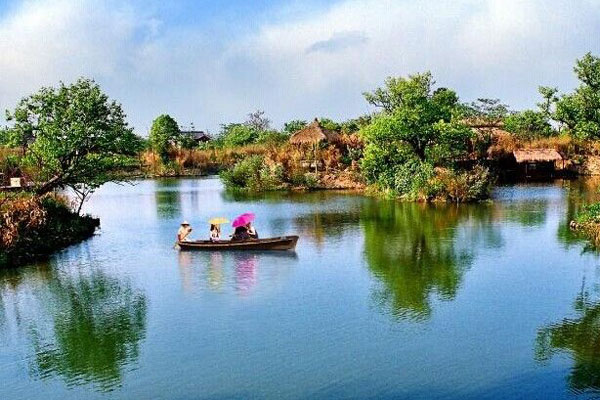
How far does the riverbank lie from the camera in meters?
18.5

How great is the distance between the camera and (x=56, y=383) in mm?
10250

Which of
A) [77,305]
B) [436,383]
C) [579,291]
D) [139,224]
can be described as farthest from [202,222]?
[436,383]

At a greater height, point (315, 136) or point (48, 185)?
point (315, 136)

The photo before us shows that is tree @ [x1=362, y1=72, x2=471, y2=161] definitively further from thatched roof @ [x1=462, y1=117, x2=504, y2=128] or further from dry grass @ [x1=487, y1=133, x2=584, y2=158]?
thatched roof @ [x1=462, y1=117, x2=504, y2=128]

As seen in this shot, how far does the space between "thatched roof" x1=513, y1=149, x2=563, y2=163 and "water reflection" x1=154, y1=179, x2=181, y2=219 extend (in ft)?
79.0

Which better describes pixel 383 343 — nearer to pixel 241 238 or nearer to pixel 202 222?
pixel 241 238

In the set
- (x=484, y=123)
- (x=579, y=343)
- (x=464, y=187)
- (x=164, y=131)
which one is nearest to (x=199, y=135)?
(x=164, y=131)

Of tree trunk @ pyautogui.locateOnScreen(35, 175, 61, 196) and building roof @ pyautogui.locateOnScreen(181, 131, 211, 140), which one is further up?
building roof @ pyautogui.locateOnScreen(181, 131, 211, 140)

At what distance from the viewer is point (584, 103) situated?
2222 centimetres

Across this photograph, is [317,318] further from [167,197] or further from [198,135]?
[198,135]

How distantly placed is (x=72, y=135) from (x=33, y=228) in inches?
157

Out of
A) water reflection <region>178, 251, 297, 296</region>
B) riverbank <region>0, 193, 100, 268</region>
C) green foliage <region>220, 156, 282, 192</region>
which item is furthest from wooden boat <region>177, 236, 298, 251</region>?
green foliage <region>220, 156, 282, 192</region>

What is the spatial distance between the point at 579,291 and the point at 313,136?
1330 inches

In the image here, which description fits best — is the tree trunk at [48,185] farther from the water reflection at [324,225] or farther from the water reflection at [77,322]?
the water reflection at [324,225]
